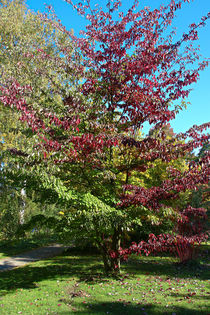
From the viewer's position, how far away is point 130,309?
4699mm

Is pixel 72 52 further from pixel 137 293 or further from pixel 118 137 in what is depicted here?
pixel 137 293

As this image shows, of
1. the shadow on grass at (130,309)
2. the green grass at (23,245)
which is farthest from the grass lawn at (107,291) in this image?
the green grass at (23,245)

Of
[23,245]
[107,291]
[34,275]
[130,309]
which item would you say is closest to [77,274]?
[34,275]

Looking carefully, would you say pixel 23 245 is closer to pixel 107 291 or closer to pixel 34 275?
pixel 34 275

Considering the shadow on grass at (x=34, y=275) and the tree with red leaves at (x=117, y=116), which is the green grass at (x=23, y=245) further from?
the tree with red leaves at (x=117, y=116)

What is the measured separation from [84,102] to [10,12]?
15018mm

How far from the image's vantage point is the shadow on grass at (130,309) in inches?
175

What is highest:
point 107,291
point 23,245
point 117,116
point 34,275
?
point 117,116

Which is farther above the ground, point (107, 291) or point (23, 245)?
point (23, 245)

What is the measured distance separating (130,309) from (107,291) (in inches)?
51.9

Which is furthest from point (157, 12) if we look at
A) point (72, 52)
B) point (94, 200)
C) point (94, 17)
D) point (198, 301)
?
point (198, 301)

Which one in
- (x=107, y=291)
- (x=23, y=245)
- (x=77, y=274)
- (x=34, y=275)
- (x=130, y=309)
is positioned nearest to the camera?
(x=130, y=309)

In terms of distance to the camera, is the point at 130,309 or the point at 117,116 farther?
the point at 117,116

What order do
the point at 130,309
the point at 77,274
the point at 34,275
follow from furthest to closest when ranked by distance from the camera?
1. the point at 34,275
2. the point at 77,274
3. the point at 130,309
